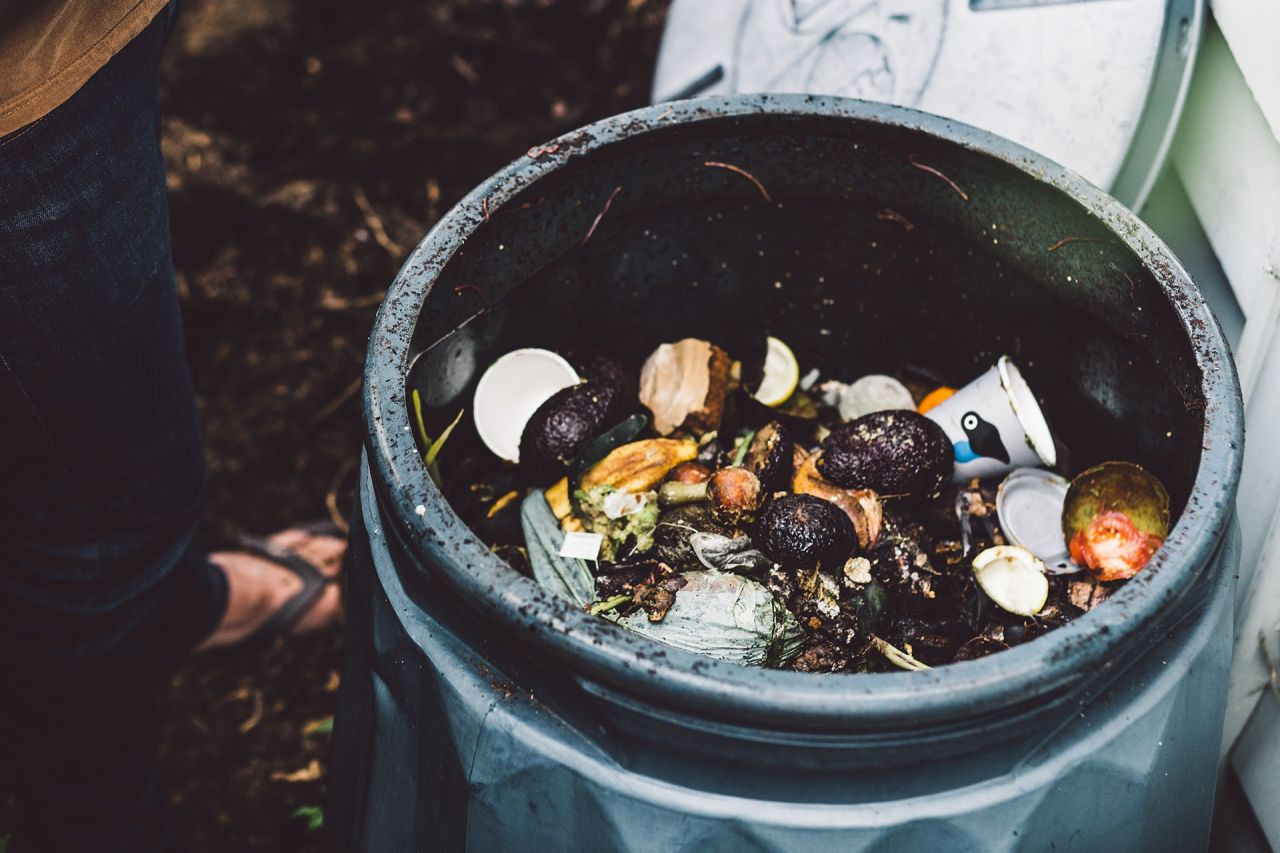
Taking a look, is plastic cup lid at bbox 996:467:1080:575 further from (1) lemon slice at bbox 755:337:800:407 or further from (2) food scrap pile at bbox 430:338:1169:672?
(1) lemon slice at bbox 755:337:800:407

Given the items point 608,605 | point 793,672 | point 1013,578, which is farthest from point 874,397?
point 793,672

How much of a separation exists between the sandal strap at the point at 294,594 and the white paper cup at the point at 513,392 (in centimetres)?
92

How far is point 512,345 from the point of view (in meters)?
1.56

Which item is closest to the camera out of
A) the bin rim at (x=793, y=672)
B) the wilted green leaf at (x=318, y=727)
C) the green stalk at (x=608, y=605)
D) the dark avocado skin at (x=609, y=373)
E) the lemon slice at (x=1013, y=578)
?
the bin rim at (x=793, y=672)

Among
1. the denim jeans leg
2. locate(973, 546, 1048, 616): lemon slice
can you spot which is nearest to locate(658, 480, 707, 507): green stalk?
locate(973, 546, 1048, 616): lemon slice

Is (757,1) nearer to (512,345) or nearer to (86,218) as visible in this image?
(512,345)

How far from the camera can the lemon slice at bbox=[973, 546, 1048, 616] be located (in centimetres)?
134

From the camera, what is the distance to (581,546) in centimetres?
133

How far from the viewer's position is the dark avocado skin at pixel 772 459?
4.72ft

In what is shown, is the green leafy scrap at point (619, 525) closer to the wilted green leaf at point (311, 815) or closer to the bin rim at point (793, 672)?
the bin rim at point (793, 672)

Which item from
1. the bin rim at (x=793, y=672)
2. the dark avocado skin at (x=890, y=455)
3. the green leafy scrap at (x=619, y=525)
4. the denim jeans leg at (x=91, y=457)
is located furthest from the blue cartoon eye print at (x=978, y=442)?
the denim jeans leg at (x=91, y=457)

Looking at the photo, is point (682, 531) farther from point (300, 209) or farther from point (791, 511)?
point (300, 209)

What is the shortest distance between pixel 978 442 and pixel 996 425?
39 millimetres

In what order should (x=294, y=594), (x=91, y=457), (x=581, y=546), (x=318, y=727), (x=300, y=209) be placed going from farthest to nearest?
(x=300, y=209), (x=294, y=594), (x=318, y=727), (x=91, y=457), (x=581, y=546)
